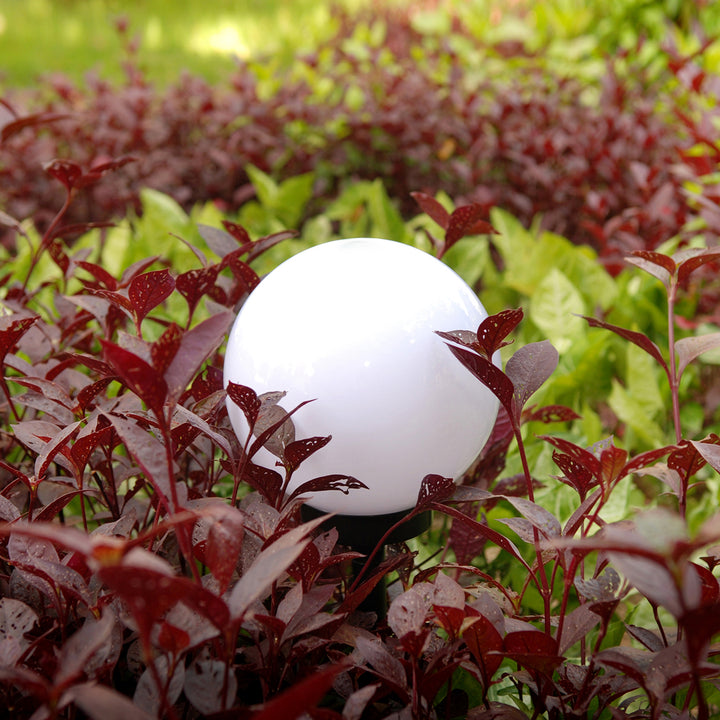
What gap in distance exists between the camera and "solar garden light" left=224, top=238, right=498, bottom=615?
988 mm

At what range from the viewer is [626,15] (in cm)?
523

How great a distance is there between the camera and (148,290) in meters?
0.97

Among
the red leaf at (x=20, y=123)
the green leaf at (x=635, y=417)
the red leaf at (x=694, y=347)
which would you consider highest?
the red leaf at (x=20, y=123)

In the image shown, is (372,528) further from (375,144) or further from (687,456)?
(375,144)

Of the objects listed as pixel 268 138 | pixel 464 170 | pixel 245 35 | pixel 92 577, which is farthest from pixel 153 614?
pixel 245 35

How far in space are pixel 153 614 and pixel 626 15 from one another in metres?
5.50

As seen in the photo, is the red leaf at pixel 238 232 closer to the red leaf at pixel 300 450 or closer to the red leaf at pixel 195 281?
the red leaf at pixel 195 281

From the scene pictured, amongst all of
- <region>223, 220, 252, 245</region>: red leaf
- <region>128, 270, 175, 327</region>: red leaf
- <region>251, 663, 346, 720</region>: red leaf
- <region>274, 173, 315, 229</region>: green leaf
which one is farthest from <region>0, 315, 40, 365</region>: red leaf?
<region>274, 173, 315, 229</region>: green leaf

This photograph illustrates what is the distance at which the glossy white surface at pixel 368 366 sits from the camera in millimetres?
987

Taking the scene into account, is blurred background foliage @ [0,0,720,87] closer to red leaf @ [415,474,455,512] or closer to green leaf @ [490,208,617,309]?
green leaf @ [490,208,617,309]

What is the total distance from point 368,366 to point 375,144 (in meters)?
2.60

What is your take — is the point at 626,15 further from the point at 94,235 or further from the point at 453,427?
the point at 453,427

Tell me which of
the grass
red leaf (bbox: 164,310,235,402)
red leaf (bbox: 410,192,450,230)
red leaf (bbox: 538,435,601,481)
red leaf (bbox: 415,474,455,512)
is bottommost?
the grass

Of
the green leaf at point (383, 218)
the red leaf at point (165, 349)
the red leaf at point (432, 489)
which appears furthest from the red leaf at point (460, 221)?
the green leaf at point (383, 218)
